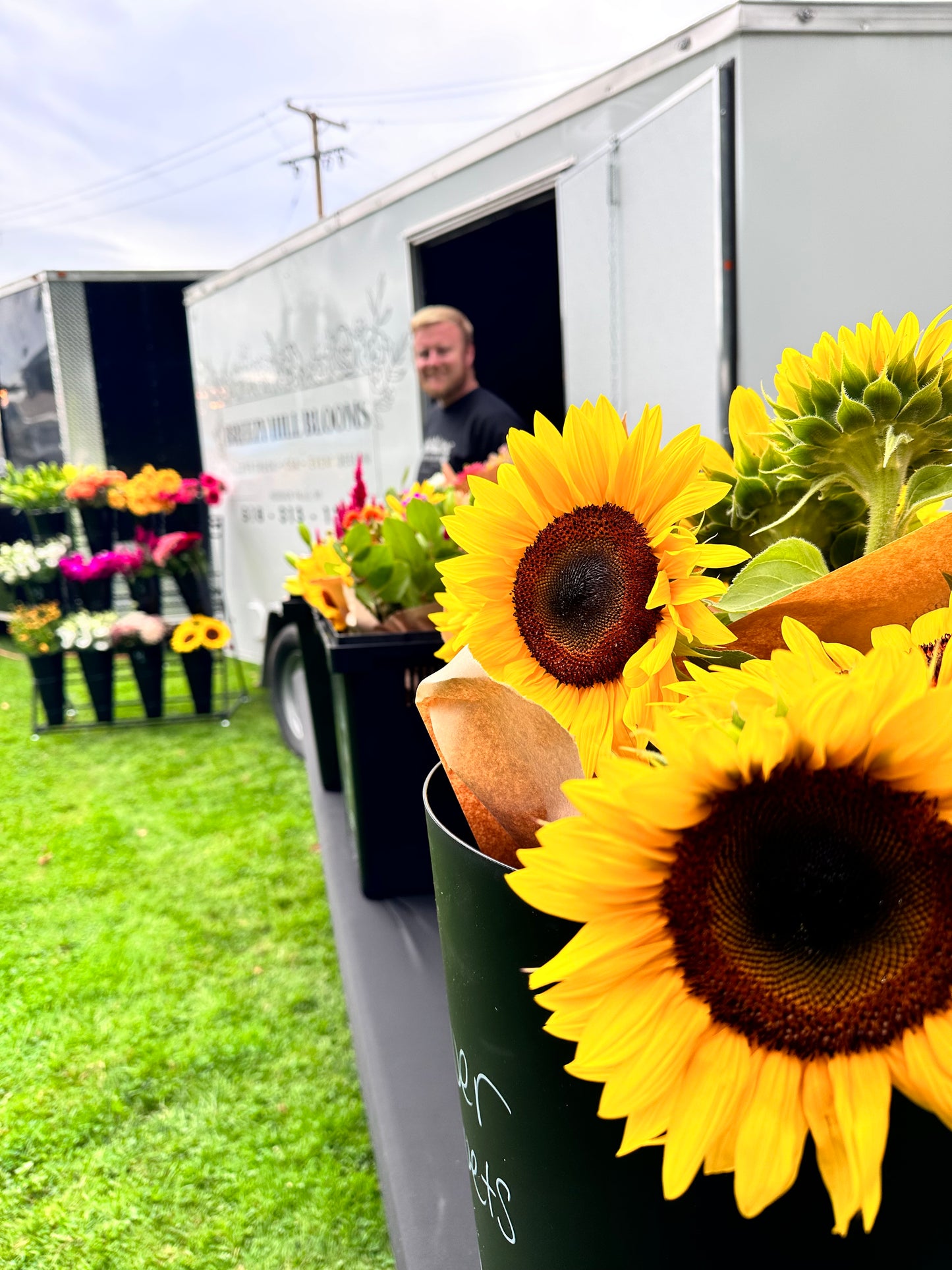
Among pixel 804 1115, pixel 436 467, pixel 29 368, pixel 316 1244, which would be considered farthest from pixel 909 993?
pixel 29 368

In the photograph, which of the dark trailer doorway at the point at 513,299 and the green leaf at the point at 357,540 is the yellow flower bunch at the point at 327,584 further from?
the dark trailer doorway at the point at 513,299

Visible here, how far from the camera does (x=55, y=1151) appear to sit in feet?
6.00

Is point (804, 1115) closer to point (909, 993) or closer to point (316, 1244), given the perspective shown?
point (909, 993)

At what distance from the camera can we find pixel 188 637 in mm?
5332

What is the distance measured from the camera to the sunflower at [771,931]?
9.3 inches

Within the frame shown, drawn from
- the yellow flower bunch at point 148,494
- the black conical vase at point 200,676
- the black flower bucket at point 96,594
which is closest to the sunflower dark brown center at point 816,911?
the black conical vase at point 200,676

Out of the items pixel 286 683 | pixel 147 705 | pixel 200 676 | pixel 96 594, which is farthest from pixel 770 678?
pixel 96 594

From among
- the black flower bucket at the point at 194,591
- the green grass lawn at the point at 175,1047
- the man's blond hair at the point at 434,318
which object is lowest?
the green grass lawn at the point at 175,1047

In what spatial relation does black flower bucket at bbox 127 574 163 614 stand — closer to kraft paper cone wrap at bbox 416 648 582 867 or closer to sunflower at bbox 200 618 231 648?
sunflower at bbox 200 618 231 648

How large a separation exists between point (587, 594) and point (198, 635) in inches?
206

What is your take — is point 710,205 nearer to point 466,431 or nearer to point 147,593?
point 466,431

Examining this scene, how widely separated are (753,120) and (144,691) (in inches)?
185

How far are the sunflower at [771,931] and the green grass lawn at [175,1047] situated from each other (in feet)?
5.52

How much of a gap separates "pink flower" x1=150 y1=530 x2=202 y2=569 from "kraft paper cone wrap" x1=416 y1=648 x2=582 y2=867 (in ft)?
18.2
